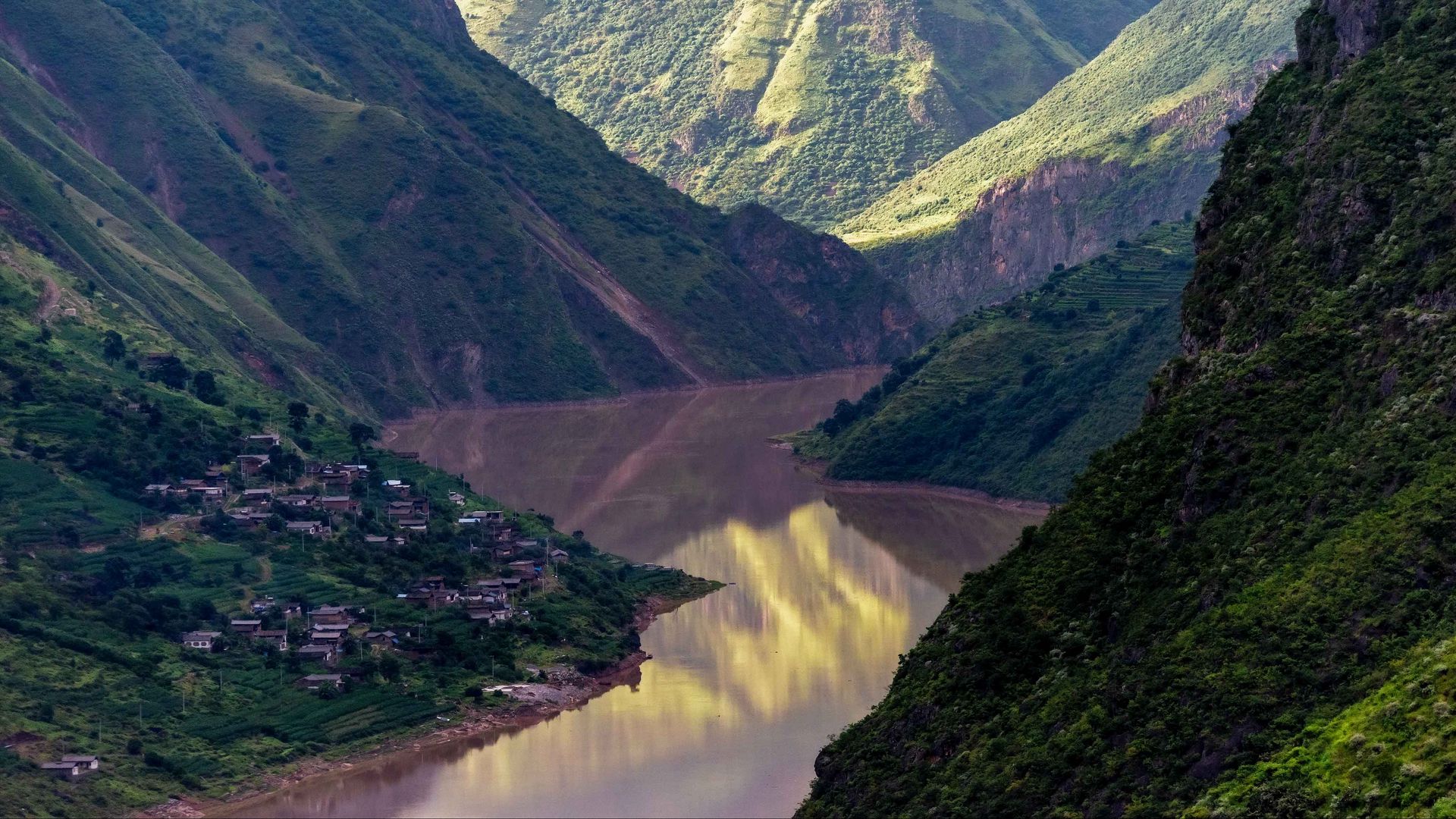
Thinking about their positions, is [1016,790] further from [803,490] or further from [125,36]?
[125,36]

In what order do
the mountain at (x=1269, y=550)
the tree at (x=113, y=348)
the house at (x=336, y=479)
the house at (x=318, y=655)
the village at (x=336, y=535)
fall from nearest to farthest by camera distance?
the mountain at (x=1269, y=550) → the house at (x=318, y=655) → the village at (x=336, y=535) → the house at (x=336, y=479) → the tree at (x=113, y=348)

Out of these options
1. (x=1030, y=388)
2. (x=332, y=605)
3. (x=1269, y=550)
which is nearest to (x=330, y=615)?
(x=332, y=605)

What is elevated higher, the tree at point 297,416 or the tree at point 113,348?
the tree at point 113,348

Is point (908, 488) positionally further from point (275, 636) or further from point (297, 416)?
point (275, 636)

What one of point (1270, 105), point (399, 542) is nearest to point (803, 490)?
point (399, 542)

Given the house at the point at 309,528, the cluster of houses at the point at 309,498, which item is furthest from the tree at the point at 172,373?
the house at the point at 309,528

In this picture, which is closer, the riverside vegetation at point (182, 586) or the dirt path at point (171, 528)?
the riverside vegetation at point (182, 586)

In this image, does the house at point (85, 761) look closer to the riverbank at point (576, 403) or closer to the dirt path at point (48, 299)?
the dirt path at point (48, 299)
